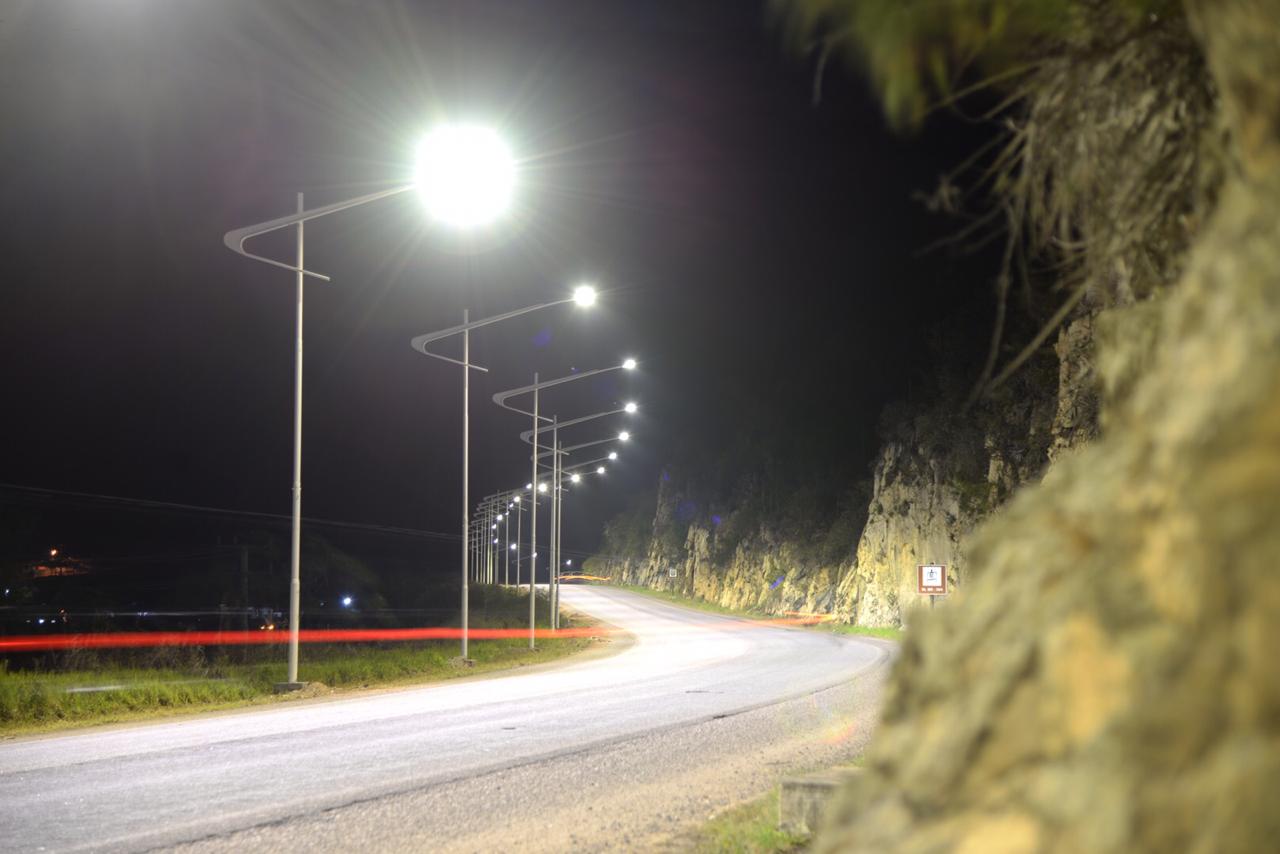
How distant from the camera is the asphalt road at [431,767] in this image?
771 centimetres

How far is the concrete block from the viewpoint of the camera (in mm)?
6961

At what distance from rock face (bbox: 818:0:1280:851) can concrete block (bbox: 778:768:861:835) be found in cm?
478

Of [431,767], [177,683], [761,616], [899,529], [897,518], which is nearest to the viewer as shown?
[431,767]

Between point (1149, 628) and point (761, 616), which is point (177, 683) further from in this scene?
point (761, 616)

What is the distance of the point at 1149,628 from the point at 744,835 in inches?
234

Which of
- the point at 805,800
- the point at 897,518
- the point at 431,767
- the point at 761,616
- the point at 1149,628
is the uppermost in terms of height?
the point at 897,518

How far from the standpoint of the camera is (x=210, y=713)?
56.5ft

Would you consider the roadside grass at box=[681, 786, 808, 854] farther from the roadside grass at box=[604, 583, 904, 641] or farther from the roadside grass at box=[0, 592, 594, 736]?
the roadside grass at box=[604, 583, 904, 641]

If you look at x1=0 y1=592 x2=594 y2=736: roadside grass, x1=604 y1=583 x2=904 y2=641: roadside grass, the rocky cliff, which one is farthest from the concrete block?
x1=604 y1=583 x2=904 y2=641: roadside grass

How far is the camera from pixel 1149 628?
175 centimetres

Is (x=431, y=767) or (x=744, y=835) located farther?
(x=431, y=767)

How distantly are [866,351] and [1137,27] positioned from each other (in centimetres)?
5366

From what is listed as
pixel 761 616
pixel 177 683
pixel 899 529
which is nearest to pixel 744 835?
pixel 177 683

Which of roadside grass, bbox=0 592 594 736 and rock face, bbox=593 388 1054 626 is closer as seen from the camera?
roadside grass, bbox=0 592 594 736
